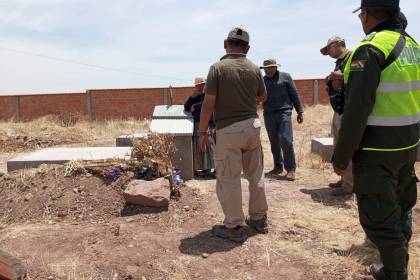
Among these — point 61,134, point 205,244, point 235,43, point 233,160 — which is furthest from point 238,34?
point 61,134

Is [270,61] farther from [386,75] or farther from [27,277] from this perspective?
[27,277]

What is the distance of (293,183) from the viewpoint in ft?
21.4

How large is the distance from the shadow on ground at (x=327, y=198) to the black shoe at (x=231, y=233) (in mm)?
1597

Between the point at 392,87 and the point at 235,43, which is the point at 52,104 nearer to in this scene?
the point at 235,43

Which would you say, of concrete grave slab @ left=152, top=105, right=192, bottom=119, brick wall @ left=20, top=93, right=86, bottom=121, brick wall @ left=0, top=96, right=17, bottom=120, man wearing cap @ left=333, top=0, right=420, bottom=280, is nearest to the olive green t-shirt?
man wearing cap @ left=333, top=0, right=420, bottom=280

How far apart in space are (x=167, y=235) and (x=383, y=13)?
2.63 m

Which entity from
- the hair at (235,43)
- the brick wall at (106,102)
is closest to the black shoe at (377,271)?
the hair at (235,43)

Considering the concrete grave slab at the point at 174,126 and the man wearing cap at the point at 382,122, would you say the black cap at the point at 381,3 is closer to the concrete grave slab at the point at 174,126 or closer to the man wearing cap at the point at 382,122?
the man wearing cap at the point at 382,122

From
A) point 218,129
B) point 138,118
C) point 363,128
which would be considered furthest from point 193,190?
point 138,118

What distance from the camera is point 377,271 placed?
3.37 meters

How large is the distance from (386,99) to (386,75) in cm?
14

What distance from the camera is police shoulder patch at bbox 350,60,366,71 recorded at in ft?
9.15

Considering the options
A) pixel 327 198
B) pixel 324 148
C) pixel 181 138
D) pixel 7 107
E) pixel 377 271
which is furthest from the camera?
pixel 7 107

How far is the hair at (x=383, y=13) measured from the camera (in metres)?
2.99
